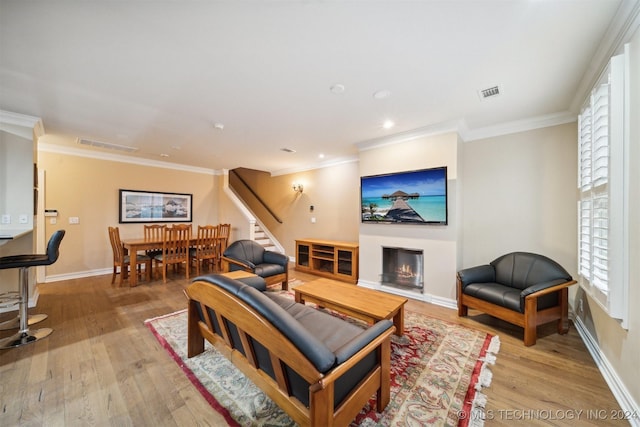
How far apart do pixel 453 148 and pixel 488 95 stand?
84cm

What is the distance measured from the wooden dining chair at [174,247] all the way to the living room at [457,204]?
1.55 metres

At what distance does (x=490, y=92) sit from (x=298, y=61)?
6.67ft

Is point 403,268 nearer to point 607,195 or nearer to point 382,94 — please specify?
point 607,195

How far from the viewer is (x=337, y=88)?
7.69ft

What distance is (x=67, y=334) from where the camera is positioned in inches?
96.8

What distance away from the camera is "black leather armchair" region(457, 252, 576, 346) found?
7.51 ft

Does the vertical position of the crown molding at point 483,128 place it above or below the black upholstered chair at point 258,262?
above

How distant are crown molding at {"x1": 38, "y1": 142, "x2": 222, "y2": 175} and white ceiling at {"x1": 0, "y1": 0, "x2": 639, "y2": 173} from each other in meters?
1.32

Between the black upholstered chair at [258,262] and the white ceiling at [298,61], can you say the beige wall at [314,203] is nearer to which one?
the black upholstered chair at [258,262]

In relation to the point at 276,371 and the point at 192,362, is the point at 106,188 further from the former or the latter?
the point at 276,371

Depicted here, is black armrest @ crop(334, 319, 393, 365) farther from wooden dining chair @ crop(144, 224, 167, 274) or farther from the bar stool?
wooden dining chair @ crop(144, 224, 167, 274)

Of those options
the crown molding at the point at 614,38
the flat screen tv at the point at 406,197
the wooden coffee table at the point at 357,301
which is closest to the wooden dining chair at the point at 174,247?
the wooden coffee table at the point at 357,301

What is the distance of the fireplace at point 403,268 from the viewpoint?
3.69m

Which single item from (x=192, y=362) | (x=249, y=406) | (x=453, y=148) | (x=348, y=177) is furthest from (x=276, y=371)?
(x=348, y=177)
